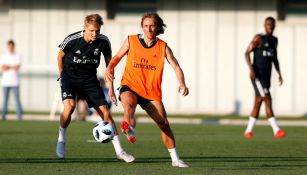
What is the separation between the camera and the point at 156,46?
16188 millimetres

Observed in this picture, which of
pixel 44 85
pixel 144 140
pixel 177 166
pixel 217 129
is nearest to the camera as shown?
pixel 177 166

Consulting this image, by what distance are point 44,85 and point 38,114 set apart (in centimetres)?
258

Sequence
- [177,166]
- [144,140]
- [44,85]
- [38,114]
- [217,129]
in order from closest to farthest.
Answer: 1. [177,166]
2. [144,140]
3. [217,129]
4. [38,114]
5. [44,85]

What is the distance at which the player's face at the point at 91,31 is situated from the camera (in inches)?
663

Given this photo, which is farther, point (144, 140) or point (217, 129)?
point (217, 129)

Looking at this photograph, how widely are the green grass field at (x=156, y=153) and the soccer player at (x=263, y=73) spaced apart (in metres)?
0.36

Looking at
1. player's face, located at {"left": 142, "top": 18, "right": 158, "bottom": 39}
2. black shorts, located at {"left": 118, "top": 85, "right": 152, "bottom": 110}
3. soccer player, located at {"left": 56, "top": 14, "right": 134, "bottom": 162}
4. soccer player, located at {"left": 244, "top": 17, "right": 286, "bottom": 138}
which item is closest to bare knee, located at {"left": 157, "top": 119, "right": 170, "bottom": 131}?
black shorts, located at {"left": 118, "top": 85, "right": 152, "bottom": 110}

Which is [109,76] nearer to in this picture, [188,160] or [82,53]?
[82,53]

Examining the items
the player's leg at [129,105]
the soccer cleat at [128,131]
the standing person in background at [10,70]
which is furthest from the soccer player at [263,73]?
the standing person in background at [10,70]

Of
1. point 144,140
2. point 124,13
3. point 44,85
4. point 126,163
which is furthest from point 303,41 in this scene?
point 126,163

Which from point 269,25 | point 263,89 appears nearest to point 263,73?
point 263,89

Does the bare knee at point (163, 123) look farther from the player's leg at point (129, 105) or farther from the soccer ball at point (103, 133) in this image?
the soccer ball at point (103, 133)

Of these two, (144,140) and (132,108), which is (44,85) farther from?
(132,108)

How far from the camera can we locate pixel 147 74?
16.2 metres
